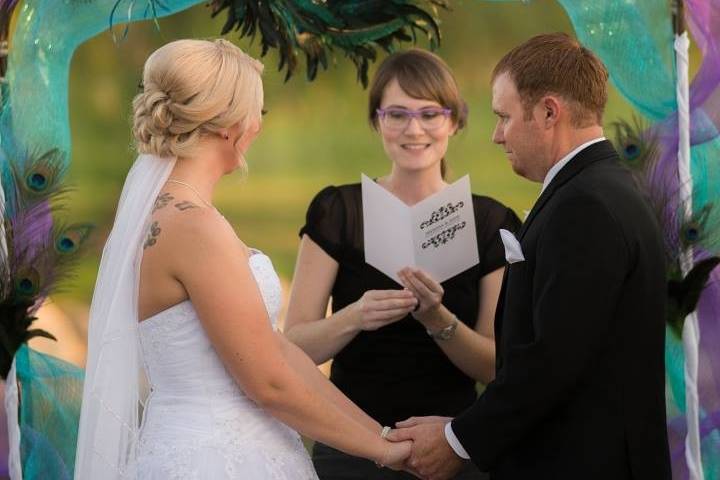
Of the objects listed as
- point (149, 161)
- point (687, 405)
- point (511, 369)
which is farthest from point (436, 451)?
point (687, 405)

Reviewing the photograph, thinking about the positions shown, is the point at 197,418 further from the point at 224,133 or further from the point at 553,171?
the point at 553,171

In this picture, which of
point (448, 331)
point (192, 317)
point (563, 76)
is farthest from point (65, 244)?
point (563, 76)

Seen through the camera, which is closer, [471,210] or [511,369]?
[511,369]

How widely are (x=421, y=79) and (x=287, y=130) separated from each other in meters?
1.00

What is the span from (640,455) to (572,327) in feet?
1.17

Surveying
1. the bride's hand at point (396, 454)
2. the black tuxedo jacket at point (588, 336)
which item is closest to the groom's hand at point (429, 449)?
the bride's hand at point (396, 454)

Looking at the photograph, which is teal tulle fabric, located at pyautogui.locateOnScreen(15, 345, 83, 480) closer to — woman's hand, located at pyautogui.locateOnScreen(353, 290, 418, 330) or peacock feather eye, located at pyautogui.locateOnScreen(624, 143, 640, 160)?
woman's hand, located at pyautogui.locateOnScreen(353, 290, 418, 330)

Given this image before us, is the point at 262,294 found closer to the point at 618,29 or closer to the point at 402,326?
the point at 402,326

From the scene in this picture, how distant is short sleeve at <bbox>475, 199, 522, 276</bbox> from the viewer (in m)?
3.58

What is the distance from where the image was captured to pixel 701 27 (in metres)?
4.21

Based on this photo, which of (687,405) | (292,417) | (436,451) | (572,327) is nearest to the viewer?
(572,327)

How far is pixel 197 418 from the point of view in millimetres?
2719

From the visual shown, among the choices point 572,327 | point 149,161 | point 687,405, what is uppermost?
point 149,161

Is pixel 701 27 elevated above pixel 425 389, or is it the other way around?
pixel 701 27
